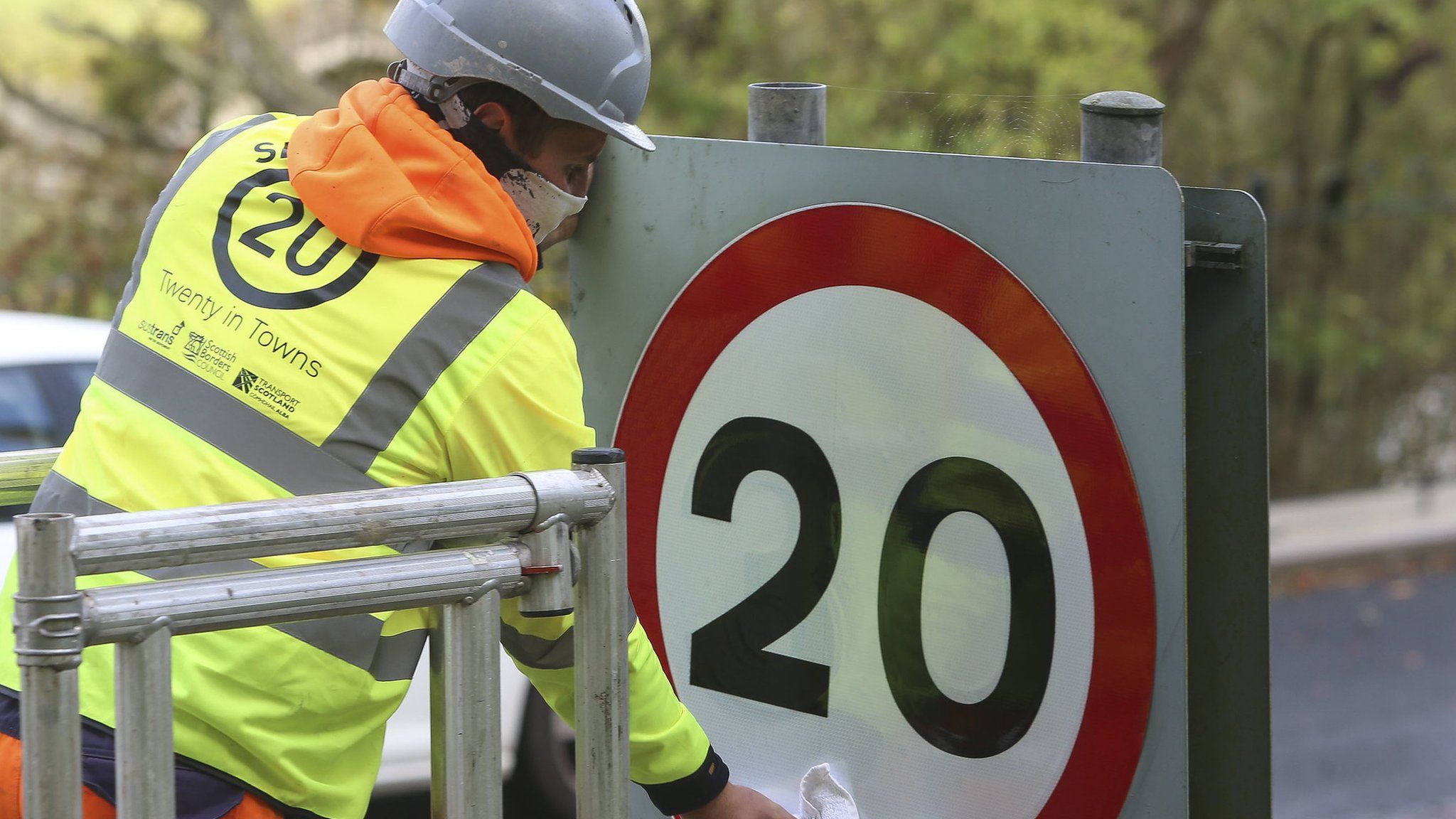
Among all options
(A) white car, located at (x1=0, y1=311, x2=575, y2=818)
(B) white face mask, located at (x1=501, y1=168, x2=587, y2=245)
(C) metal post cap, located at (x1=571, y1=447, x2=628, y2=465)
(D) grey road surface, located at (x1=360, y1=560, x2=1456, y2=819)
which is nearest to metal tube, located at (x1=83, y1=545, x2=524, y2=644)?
(C) metal post cap, located at (x1=571, y1=447, x2=628, y2=465)

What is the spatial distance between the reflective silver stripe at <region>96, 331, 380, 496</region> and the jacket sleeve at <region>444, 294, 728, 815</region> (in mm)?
128

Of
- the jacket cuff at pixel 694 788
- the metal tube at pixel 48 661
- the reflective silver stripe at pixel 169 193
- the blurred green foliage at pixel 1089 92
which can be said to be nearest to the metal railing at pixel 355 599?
the metal tube at pixel 48 661

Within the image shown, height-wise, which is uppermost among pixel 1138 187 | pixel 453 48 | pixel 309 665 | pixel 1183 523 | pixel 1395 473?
pixel 453 48

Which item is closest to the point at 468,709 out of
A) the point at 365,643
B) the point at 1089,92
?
the point at 365,643

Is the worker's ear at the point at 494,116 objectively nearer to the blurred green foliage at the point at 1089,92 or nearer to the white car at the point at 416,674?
the white car at the point at 416,674

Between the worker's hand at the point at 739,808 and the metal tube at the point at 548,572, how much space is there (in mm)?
562

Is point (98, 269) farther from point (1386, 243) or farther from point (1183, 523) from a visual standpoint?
point (1183, 523)

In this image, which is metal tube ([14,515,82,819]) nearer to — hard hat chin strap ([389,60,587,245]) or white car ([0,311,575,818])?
hard hat chin strap ([389,60,587,245])

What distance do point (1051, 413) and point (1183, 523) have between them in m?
0.18

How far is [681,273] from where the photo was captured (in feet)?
6.64

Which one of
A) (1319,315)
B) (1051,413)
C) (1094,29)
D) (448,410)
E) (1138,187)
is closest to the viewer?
(1138,187)

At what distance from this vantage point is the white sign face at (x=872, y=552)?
1.65 metres

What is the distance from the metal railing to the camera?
124 cm

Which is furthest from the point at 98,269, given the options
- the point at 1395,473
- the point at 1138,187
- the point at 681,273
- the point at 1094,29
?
the point at 1138,187
